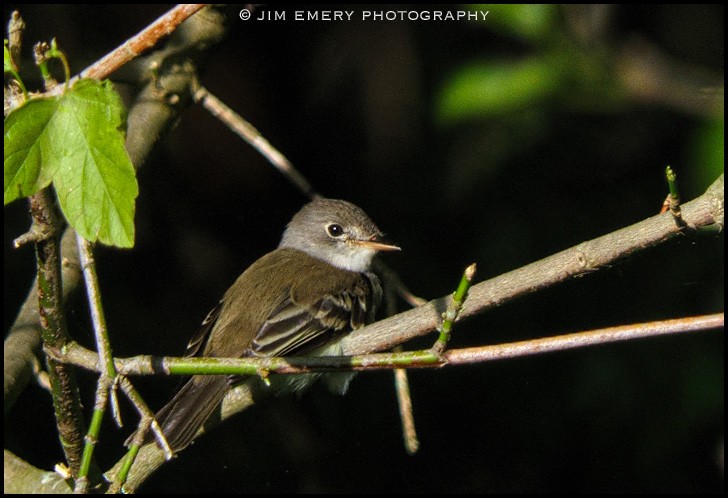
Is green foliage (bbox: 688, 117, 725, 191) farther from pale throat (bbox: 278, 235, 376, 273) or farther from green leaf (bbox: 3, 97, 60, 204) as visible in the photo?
pale throat (bbox: 278, 235, 376, 273)

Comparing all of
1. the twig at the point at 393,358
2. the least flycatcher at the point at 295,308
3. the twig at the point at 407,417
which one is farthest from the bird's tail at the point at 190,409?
the twig at the point at 393,358

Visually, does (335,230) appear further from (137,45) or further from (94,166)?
(94,166)

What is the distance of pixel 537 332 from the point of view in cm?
651

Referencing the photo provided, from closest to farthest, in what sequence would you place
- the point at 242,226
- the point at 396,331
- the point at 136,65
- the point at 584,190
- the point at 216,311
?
the point at 396,331 → the point at 136,65 → the point at 216,311 → the point at 584,190 → the point at 242,226

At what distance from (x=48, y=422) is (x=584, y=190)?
3982mm

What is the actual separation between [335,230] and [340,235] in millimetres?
58

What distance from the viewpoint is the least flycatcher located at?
4453 millimetres

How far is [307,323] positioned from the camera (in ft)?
17.1

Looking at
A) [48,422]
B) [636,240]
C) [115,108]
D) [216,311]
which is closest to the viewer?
[115,108]

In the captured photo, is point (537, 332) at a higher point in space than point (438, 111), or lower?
lower

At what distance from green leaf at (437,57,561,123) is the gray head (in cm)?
160

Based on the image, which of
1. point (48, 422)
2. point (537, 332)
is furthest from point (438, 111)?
point (48, 422)

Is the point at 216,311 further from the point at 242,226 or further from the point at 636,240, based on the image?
the point at 636,240

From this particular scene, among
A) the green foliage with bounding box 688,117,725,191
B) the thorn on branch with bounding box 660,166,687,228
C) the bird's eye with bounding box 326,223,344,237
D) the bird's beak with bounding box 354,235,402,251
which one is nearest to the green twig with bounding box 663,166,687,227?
the thorn on branch with bounding box 660,166,687,228
